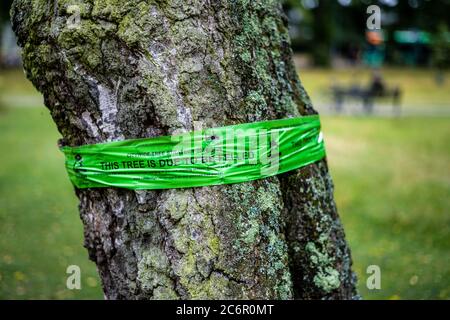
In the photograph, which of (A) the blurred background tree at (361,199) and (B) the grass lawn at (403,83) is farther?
(B) the grass lawn at (403,83)

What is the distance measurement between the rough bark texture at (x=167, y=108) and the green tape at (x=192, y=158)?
2.1 inches

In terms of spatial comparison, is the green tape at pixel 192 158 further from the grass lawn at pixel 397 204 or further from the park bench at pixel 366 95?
the park bench at pixel 366 95

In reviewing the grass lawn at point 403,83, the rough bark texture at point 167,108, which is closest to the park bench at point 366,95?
the grass lawn at point 403,83

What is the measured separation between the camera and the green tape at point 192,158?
276cm

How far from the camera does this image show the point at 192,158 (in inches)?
108

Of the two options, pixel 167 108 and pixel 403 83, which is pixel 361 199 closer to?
pixel 167 108

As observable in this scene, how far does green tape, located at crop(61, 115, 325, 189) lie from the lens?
2.76m

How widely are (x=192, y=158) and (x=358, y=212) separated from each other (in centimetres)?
606

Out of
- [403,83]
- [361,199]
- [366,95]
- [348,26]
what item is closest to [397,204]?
[361,199]

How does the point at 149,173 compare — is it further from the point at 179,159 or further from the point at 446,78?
the point at 446,78

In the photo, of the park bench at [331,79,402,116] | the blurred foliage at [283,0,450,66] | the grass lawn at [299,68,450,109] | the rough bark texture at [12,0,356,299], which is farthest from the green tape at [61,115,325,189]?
the blurred foliage at [283,0,450,66]

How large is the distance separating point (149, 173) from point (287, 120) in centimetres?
84

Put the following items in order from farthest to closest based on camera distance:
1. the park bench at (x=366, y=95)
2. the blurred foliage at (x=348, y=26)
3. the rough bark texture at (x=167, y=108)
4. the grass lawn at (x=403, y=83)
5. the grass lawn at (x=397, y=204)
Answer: the blurred foliage at (x=348, y=26), the grass lawn at (x=403, y=83), the park bench at (x=366, y=95), the grass lawn at (x=397, y=204), the rough bark texture at (x=167, y=108)
